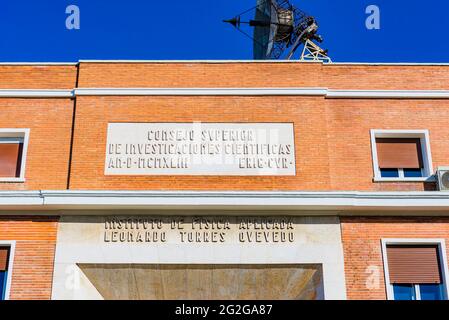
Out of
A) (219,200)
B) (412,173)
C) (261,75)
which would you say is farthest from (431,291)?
(261,75)

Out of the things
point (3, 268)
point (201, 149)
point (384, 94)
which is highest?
point (384, 94)

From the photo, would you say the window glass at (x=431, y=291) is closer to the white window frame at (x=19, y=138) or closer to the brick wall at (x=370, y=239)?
the brick wall at (x=370, y=239)

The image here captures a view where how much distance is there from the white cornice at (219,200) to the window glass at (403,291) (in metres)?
1.60

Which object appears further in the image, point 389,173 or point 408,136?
point 408,136

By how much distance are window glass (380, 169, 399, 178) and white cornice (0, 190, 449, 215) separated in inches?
36.8

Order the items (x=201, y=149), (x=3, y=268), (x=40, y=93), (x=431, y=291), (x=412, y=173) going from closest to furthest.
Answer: (x=431, y=291) → (x=3, y=268) → (x=201, y=149) → (x=412, y=173) → (x=40, y=93)

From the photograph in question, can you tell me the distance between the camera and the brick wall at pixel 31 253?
13.2 m

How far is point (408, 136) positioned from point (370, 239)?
2697 mm

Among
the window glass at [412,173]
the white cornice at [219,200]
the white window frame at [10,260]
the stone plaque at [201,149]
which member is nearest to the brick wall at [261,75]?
the stone plaque at [201,149]

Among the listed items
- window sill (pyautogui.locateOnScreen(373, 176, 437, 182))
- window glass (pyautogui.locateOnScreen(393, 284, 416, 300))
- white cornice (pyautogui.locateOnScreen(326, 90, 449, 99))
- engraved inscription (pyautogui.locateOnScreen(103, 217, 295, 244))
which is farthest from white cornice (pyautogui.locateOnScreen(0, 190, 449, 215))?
white cornice (pyautogui.locateOnScreen(326, 90, 449, 99))

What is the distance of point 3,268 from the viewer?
13.5 meters

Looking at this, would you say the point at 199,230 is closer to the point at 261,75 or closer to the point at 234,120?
the point at 234,120
